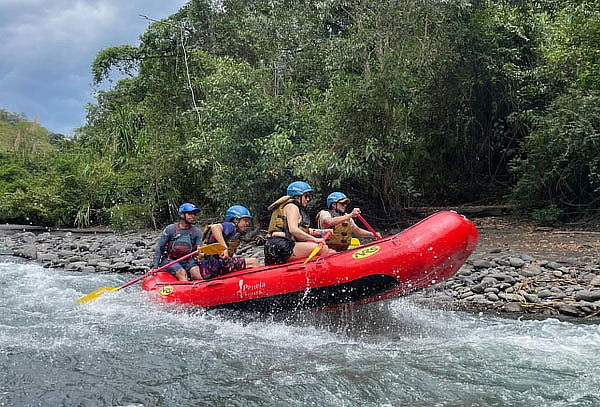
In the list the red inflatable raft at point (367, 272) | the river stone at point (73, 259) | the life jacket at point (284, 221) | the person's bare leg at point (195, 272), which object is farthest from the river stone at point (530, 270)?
the river stone at point (73, 259)

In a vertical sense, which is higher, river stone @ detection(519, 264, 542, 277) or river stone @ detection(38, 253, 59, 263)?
river stone @ detection(38, 253, 59, 263)

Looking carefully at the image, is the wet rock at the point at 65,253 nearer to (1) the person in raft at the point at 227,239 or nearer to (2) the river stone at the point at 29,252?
(2) the river stone at the point at 29,252

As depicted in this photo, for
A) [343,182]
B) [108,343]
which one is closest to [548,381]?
[108,343]

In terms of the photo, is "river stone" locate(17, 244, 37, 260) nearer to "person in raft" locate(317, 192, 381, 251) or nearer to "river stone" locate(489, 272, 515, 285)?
"person in raft" locate(317, 192, 381, 251)

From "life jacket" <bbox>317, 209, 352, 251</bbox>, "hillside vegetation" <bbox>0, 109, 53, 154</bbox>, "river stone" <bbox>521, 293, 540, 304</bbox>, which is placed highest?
"hillside vegetation" <bbox>0, 109, 53, 154</bbox>

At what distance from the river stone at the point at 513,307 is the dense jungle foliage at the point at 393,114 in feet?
13.2

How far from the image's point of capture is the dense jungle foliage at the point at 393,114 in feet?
36.0

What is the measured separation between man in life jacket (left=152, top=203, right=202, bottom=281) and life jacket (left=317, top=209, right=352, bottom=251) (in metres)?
1.87

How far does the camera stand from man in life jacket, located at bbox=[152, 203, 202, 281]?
7.85 metres

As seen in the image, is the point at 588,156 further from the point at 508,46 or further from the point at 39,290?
the point at 39,290

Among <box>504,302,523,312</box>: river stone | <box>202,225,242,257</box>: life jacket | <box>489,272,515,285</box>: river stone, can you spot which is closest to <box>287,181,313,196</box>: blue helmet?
<box>202,225,242,257</box>: life jacket

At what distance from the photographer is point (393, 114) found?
1123 cm

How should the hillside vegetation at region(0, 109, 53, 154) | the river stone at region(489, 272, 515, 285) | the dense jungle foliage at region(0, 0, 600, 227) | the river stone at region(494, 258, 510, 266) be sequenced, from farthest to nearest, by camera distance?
the hillside vegetation at region(0, 109, 53, 154) → the dense jungle foliage at region(0, 0, 600, 227) → the river stone at region(494, 258, 510, 266) → the river stone at region(489, 272, 515, 285)

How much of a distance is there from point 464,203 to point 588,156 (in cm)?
514
